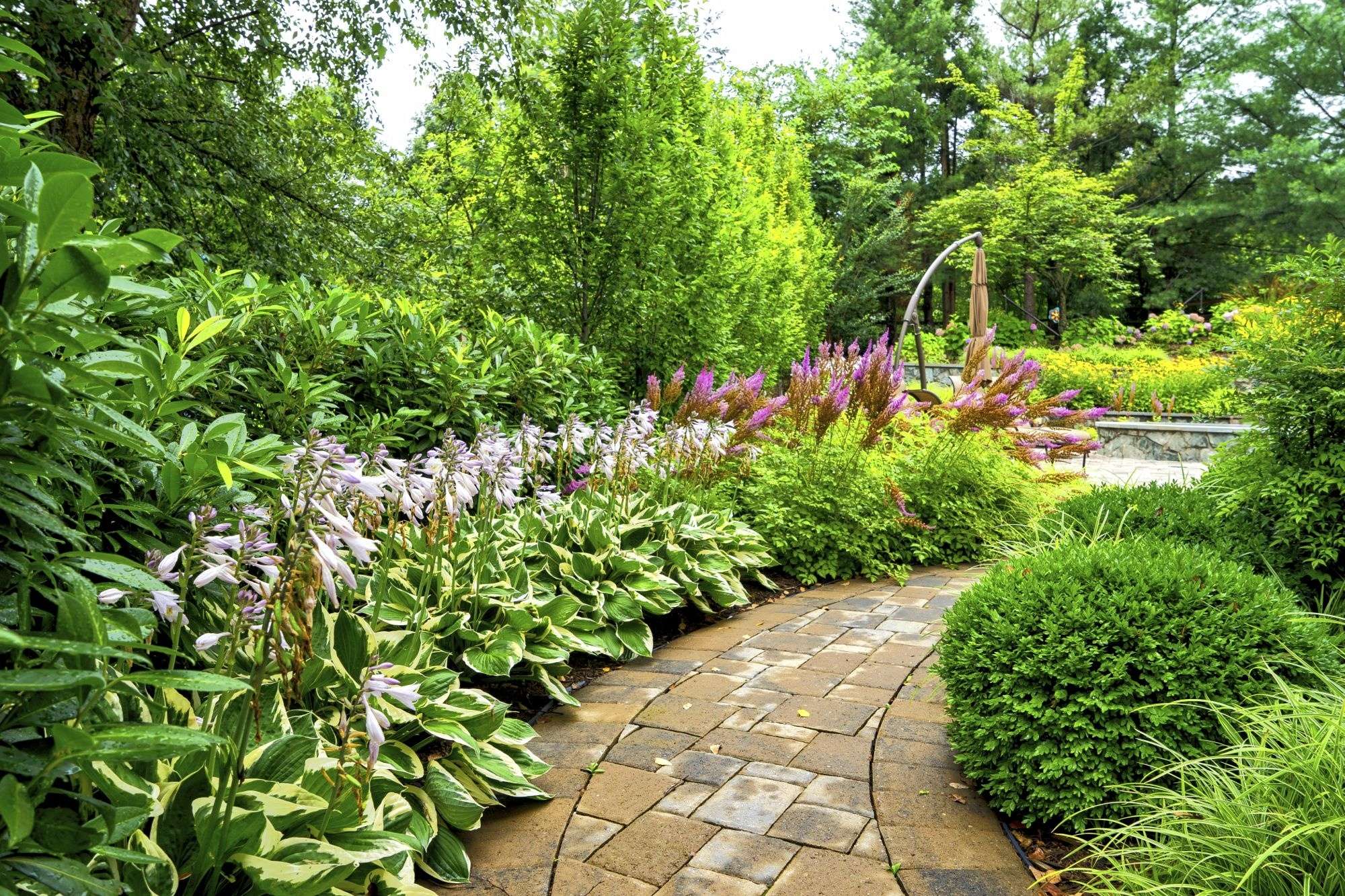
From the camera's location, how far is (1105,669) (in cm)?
241

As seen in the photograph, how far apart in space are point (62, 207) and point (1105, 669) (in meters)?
2.51

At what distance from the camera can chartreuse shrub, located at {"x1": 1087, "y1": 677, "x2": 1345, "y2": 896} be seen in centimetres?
180

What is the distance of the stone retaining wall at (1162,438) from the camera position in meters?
10.8

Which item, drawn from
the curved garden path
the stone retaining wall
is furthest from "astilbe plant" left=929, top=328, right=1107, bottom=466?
the stone retaining wall

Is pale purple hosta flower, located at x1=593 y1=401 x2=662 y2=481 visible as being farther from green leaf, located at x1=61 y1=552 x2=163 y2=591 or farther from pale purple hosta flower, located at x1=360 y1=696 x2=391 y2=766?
green leaf, located at x1=61 y1=552 x2=163 y2=591

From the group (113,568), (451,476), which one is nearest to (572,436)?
(451,476)

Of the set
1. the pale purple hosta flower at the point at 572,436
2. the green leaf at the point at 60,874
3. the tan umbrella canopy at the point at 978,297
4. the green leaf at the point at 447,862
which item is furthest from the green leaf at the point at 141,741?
the tan umbrella canopy at the point at 978,297

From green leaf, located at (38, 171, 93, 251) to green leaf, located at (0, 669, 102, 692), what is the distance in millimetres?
514

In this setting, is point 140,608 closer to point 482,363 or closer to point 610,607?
point 610,607

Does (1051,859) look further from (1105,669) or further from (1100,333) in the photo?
(1100,333)

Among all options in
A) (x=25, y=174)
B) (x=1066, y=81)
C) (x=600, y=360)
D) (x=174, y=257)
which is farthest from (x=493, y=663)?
(x=1066, y=81)

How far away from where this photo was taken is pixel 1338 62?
1938cm

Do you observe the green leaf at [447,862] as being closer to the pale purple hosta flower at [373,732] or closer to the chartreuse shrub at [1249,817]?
the pale purple hosta flower at [373,732]

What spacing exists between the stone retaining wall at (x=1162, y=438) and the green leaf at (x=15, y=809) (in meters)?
11.4
